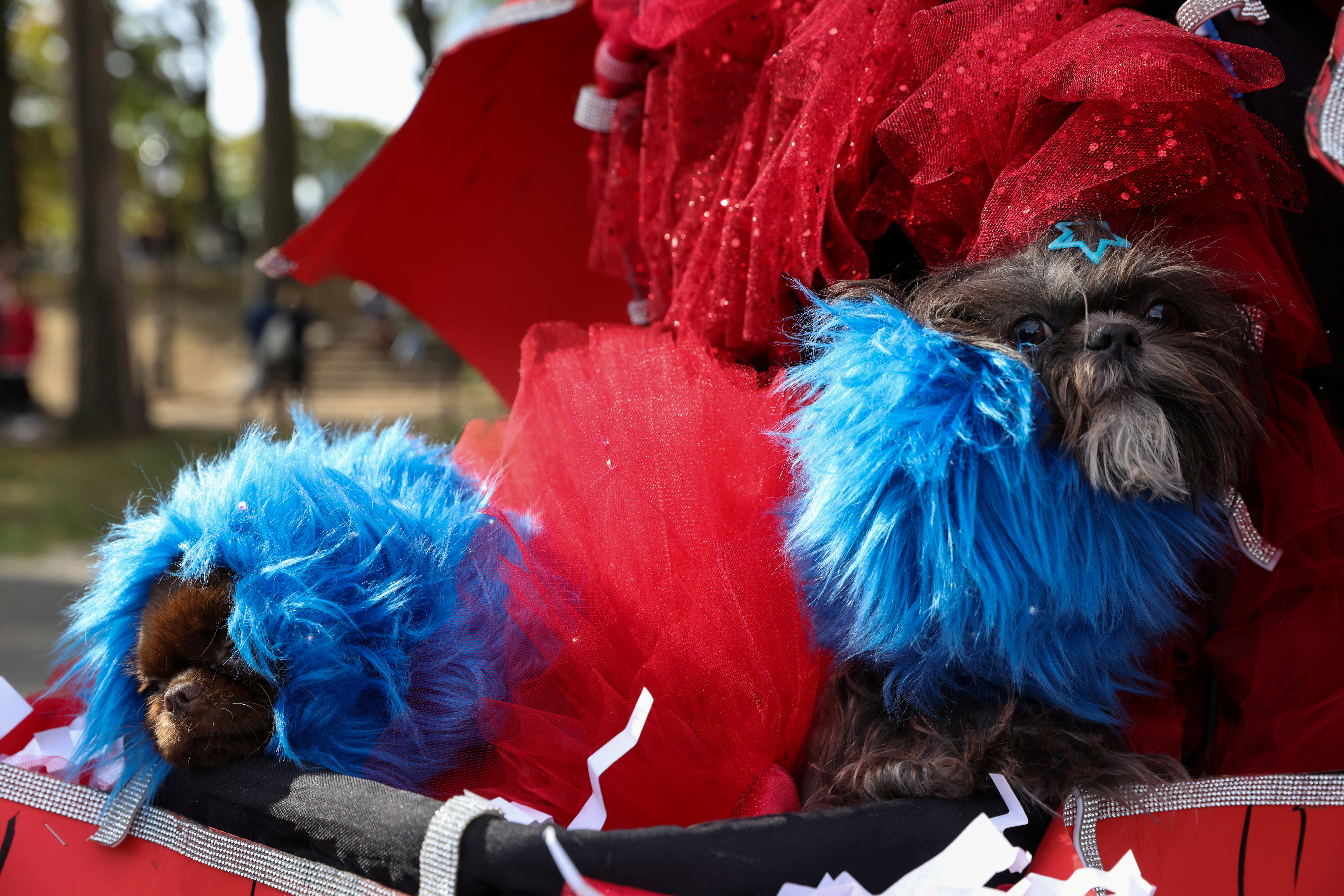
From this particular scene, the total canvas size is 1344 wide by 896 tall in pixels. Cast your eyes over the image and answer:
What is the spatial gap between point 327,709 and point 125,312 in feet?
24.6

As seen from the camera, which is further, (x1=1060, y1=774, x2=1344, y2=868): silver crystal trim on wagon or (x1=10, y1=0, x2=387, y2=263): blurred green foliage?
(x1=10, y1=0, x2=387, y2=263): blurred green foliage

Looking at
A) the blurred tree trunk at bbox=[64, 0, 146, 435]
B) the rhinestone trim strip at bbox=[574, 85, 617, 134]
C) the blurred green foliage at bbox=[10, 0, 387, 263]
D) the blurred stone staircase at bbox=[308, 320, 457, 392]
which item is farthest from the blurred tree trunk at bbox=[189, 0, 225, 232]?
the rhinestone trim strip at bbox=[574, 85, 617, 134]

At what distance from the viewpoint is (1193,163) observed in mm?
1018

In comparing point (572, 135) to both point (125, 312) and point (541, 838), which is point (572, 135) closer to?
point (541, 838)

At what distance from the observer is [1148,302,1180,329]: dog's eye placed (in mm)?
999

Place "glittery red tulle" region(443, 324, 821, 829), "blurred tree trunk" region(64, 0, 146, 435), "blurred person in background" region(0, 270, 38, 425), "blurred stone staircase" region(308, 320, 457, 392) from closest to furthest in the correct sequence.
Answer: "glittery red tulle" region(443, 324, 821, 829) → "blurred tree trunk" region(64, 0, 146, 435) → "blurred person in background" region(0, 270, 38, 425) → "blurred stone staircase" region(308, 320, 457, 392)

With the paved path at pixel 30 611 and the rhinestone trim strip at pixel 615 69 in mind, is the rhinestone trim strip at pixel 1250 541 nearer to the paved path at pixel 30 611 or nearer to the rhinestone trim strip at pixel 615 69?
the rhinestone trim strip at pixel 615 69

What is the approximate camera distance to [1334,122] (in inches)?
32.5

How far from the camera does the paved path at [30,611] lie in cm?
343

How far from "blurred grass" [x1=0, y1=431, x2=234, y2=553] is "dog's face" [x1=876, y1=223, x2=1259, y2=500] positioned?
4.00 m

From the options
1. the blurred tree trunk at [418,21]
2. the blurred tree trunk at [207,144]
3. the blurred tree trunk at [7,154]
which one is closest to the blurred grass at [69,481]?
the blurred tree trunk at [418,21]

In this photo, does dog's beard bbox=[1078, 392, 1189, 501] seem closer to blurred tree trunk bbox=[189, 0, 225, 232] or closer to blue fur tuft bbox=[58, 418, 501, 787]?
blue fur tuft bbox=[58, 418, 501, 787]

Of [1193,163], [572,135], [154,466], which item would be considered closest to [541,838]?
Answer: [1193,163]

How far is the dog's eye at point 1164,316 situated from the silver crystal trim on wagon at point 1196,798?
0.48 m
